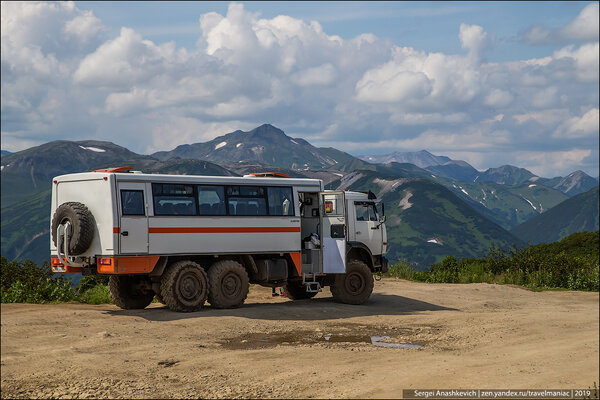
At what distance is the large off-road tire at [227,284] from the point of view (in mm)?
19000

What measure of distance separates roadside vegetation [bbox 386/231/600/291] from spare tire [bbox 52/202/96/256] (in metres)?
16.9

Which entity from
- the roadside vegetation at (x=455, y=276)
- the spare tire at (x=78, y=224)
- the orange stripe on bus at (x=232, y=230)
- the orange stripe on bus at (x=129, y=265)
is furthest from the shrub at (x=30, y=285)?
the orange stripe on bus at (x=232, y=230)

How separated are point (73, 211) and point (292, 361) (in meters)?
7.44

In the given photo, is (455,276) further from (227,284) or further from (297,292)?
(227,284)

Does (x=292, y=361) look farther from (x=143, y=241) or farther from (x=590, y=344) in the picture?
(x=143, y=241)

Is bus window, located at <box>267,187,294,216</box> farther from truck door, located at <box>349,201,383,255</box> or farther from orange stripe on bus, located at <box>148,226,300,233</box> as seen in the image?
truck door, located at <box>349,201,383,255</box>

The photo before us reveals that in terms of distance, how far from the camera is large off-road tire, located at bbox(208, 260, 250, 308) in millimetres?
19000

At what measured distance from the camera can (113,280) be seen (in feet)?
63.8

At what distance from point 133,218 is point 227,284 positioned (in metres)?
3.21

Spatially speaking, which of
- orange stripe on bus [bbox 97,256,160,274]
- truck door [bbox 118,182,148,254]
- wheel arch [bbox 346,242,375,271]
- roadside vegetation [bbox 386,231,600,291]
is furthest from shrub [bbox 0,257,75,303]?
roadside vegetation [bbox 386,231,600,291]

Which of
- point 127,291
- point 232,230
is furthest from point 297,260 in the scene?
point 127,291

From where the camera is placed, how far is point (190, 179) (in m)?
18.8

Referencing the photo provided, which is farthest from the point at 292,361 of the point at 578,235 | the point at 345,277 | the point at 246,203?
the point at 578,235

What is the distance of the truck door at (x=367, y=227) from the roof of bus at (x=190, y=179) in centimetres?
157
